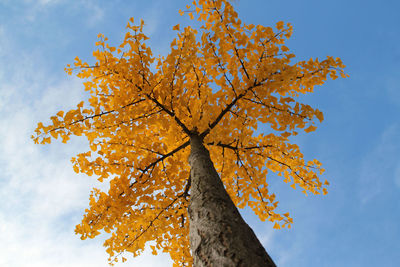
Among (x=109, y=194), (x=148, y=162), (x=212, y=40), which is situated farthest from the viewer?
(x=148, y=162)

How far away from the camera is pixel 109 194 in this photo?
3.34 metres

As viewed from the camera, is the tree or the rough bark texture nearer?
the rough bark texture

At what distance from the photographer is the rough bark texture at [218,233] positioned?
1238 mm

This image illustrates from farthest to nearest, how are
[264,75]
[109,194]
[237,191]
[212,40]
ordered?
[237,191] < [109,194] < [212,40] < [264,75]

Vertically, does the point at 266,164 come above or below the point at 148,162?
below

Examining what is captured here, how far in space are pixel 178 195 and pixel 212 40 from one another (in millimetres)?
2476

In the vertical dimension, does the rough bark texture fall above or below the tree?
below

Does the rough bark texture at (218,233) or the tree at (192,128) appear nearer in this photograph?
the rough bark texture at (218,233)

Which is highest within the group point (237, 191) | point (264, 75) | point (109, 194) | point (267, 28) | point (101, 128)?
point (101, 128)

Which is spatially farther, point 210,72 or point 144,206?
point 144,206

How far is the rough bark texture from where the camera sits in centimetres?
124

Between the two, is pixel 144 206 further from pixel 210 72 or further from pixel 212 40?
pixel 212 40

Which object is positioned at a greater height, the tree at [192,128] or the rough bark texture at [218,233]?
the tree at [192,128]

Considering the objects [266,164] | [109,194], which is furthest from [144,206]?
[266,164]
